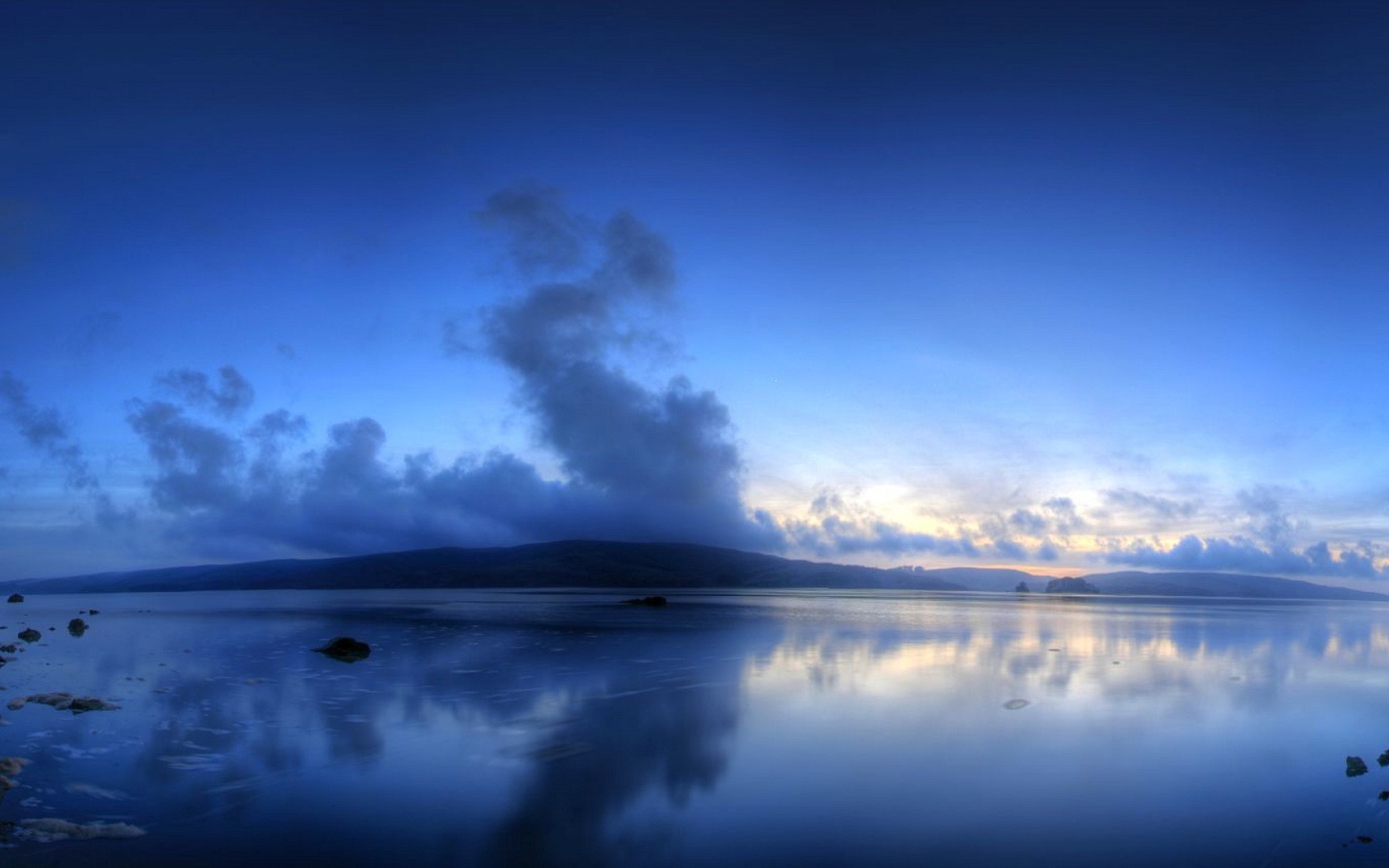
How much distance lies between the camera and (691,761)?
17688mm

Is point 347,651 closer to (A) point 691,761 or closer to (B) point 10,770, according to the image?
(B) point 10,770

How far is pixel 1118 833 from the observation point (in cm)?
1327

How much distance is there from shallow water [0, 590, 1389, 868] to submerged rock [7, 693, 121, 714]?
1.43 feet

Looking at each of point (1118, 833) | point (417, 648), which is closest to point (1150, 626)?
point (417, 648)

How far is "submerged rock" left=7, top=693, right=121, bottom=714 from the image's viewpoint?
2175 centimetres

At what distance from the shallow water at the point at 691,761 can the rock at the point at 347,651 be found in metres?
1.25

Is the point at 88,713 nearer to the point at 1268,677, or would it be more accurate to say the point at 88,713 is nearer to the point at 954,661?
the point at 954,661

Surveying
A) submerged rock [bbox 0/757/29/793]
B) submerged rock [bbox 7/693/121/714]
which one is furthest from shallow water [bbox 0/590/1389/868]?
submerged rock [bbox 7/693/121/714]

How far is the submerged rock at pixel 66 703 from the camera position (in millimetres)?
21750

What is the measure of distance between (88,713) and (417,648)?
20.0m

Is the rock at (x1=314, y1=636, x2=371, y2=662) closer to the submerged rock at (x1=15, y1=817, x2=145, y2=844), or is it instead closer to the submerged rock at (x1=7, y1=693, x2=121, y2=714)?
the submerged rock at (x1=7, y1=693, x2=121, y2=714)

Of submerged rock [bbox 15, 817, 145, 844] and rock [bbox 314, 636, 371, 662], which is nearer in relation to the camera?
submerged rock [bbox 15, 817, 145, 844]

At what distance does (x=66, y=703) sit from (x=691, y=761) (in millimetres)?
17979

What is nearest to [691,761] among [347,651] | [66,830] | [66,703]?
[66,830]
